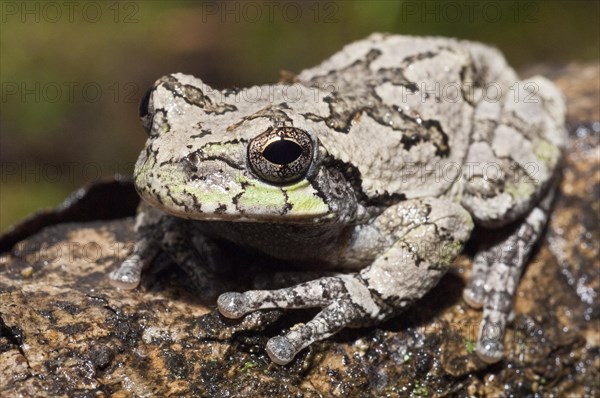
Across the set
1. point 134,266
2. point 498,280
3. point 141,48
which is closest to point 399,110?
point 498,280

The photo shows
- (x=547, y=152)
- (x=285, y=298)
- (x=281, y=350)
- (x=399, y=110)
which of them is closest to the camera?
(x=281, y=350)

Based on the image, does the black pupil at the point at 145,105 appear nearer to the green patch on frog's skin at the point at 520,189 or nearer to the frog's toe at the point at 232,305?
the frog's toe at the point at 232,305

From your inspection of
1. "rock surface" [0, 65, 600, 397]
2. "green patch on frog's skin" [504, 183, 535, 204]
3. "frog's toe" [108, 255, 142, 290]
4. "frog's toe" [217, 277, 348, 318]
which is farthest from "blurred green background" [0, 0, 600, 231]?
"frog's toe" [217, 277, 348, 318]

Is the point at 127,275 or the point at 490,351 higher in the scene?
the point at 127,275

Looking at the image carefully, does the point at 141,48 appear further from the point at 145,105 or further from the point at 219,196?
the point at 219,196

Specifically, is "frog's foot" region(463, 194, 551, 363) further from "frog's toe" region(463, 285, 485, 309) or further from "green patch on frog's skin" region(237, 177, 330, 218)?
"green patch on frog's skin" region(237, 177, 330, 218)

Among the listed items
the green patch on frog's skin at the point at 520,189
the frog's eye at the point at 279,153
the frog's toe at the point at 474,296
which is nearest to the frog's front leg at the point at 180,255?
the frog's eye at the point at 279,153
